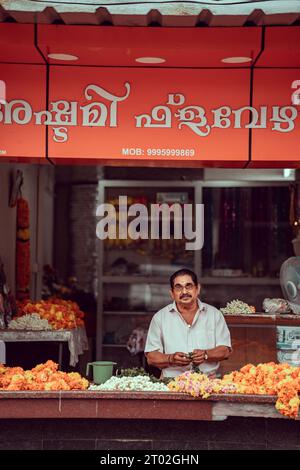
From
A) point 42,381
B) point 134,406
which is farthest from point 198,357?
point 42,381

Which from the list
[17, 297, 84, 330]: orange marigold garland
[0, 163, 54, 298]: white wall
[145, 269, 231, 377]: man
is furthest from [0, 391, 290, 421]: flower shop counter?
[0, 163, 54, 298]: white wall

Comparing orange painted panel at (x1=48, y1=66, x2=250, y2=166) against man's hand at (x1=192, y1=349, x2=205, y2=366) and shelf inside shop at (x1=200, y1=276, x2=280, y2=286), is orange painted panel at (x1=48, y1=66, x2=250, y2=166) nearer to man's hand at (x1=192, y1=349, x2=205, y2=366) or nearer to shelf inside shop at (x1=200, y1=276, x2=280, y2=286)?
man's hand at (x1=192, y1=349, x2=205, y2=366)

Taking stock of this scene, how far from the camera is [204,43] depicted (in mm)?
6703

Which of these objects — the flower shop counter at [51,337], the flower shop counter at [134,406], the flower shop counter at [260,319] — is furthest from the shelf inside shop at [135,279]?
the flower shop counter at [134,406]

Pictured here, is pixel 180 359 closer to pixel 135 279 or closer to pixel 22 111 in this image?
pixel 22 111

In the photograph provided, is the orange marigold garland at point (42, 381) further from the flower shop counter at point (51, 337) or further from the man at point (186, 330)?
the flower shop counter at point (51, 337)

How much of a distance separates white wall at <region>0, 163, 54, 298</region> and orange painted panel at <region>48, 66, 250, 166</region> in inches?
153

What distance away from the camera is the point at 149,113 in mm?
7410

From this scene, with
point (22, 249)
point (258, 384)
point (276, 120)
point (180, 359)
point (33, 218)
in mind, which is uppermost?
point (276, 120)

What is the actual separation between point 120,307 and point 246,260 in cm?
220

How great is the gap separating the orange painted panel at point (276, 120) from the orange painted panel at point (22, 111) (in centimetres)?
186

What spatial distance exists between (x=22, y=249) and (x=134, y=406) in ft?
21.6
